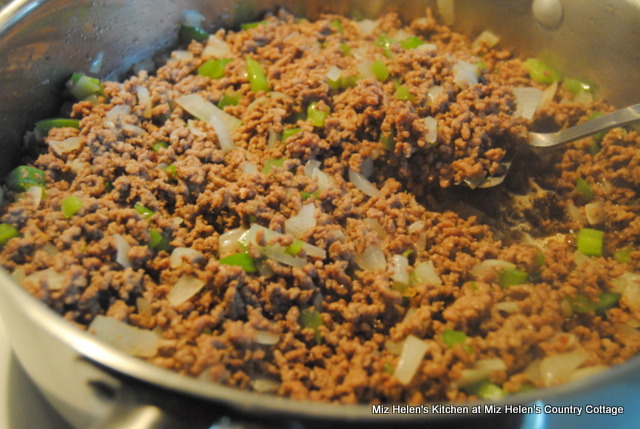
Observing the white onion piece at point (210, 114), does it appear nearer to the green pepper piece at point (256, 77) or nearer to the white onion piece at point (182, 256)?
the green pepper piece at point (256, 77)

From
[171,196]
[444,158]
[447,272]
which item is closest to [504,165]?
[444,158]

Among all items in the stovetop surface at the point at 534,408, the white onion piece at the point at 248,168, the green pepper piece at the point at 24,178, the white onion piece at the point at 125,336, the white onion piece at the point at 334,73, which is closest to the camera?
the stovetop surface at the point at 534,408

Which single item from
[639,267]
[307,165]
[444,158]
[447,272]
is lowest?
[639,267]

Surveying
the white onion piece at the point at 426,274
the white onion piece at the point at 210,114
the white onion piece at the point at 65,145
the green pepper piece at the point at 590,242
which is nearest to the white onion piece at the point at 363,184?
the white onion piece at the point at 426,274

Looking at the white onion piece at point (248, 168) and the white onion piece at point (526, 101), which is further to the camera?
the white onion piece at point (526, 101)

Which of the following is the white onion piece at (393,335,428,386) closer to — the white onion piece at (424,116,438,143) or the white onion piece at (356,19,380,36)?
the white onion piece at (424,116,438,143)

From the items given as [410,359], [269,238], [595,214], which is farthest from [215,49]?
[595,214]

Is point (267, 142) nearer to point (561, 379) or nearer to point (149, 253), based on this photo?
point (149, 253)
